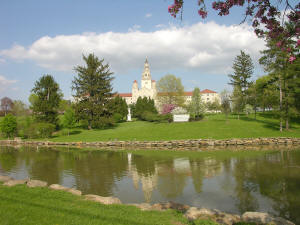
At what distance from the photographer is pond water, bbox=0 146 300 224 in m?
8.30

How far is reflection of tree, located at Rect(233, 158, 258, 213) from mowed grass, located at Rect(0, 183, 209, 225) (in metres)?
3.17

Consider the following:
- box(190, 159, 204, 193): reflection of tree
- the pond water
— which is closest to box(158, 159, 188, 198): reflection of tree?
the pond water

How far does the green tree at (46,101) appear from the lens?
131ft

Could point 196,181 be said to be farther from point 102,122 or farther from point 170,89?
point 170,89

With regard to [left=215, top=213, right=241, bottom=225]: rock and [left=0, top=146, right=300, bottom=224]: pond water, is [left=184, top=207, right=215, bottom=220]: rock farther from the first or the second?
[left=0, top=146, right=300, bottom=224]: pond water

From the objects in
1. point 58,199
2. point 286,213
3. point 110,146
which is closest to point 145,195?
point 58,199

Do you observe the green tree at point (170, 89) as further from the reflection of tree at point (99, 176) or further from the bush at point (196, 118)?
the reflection of tree at point (99, 176)

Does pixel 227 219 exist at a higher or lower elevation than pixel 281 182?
higher

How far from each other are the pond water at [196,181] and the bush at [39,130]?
843 inches

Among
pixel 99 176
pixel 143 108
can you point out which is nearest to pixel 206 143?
pixel 99 176

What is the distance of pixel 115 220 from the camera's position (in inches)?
206

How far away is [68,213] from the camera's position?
221 inches

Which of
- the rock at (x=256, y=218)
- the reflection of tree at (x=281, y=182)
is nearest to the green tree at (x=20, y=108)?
the reflection of tree at (x=281, y=182)

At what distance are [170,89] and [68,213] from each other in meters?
59.1
